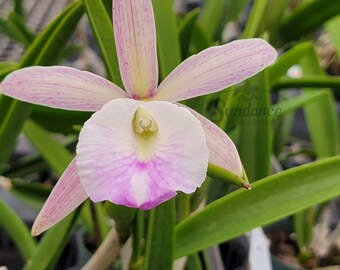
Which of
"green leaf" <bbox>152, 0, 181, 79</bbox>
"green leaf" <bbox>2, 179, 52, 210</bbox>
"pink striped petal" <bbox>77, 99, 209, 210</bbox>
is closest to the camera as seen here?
"pink striped petal" <bbox>77, 99, 209, 210</bbox>

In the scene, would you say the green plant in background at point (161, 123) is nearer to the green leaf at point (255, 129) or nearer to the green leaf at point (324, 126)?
the green leaf at point (255, 129)

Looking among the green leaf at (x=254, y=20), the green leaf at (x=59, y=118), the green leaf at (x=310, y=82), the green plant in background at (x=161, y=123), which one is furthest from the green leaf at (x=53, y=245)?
the green leaf at (x=310, y=82)

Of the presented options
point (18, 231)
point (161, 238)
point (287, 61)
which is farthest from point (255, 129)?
point (18, 231)

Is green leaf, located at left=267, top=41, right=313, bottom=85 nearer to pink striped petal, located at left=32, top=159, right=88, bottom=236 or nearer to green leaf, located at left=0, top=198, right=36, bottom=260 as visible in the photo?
pink striped petal, located at left=32, top=159, right=88, bottom=236

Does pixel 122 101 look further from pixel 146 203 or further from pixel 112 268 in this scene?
pixel 112 268

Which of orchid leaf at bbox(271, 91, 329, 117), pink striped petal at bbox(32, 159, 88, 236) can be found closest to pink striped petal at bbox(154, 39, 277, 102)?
pink striped petal at bbox(32, 159, 88, 236)

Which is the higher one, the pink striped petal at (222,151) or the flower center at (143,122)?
the flower center at (143,122)
